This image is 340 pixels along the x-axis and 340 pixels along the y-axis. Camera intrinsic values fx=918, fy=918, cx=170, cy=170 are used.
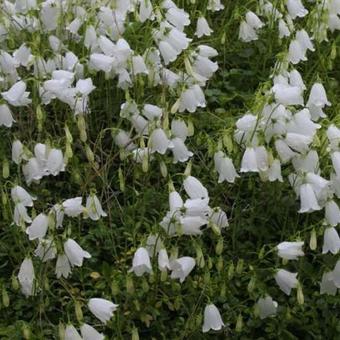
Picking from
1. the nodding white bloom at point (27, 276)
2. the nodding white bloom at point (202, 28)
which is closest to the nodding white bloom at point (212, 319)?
the nodding white bloom at point (27, 276)

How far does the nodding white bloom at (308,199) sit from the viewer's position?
10.5ft

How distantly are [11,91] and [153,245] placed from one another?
979mm

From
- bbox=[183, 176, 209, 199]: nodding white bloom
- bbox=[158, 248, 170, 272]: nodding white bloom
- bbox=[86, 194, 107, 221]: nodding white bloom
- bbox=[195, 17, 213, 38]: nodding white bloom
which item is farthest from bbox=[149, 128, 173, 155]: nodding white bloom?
bbox=[195, 17, 213, 38]: nodding white bloom

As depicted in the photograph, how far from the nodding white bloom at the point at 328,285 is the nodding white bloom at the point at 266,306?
0.18 meters

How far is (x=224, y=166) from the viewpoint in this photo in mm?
3369

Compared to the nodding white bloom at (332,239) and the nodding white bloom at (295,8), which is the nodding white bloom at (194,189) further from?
the nodding white bloom at (295,8)

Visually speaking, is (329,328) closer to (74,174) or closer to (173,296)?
(173,296)

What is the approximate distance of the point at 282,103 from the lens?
10.7ft

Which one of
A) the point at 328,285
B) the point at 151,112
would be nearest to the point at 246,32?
the point at 151,112

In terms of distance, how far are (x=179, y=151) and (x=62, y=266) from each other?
2.40 feet

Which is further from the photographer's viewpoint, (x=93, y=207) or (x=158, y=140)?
(x=158, y=140)

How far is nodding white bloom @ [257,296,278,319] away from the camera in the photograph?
3267 millimetres

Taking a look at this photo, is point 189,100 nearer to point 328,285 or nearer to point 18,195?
point 18,195

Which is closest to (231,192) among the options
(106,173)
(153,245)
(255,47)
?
(106,173)
